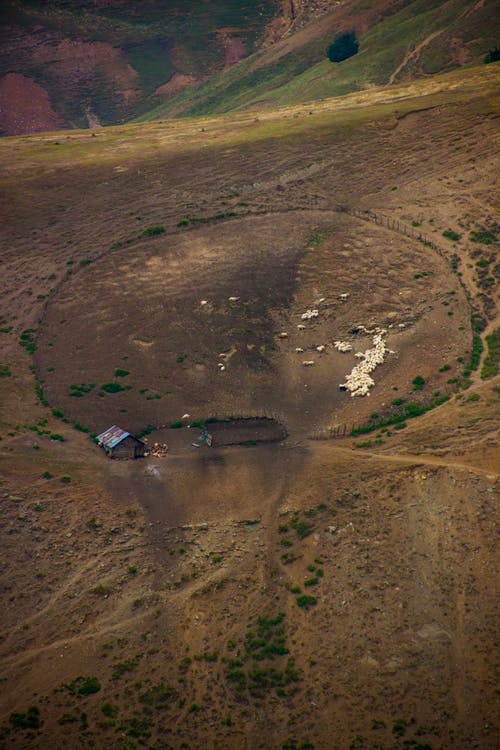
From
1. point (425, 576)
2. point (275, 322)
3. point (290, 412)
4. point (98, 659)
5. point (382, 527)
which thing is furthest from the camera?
point (275, 322)

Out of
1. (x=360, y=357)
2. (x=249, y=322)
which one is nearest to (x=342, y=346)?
(x=360, y=357)

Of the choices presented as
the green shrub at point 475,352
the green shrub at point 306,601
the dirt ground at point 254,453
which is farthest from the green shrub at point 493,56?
the green shrub at point 306,601

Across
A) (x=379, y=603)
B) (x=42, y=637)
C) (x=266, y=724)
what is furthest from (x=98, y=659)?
(x=379, y=603)

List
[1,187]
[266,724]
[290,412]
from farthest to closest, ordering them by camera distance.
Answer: [1,187] → [290,412] → [266,724]

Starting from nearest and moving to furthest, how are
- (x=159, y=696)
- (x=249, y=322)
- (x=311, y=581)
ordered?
(x=159, y=696)
(x=311, y=581)
(x=249, y=322)

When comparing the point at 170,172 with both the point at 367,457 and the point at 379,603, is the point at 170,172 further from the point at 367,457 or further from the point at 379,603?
the point at 379,603

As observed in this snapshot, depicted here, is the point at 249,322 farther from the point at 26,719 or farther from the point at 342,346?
the point at 26,719
